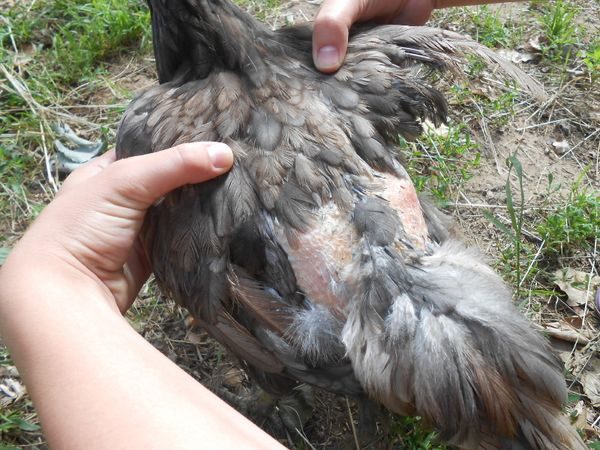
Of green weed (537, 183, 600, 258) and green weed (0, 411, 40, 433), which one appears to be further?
green weed (537, 183, 600, 258)

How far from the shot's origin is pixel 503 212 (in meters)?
→ 2.60

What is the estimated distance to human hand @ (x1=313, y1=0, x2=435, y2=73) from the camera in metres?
1.82

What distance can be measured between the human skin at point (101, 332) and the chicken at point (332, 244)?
0.14 m

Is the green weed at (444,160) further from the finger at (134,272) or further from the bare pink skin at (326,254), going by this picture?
the finger at (134,272)

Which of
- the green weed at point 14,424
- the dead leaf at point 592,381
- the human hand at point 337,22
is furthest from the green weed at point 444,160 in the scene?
the green weed at point 14,424

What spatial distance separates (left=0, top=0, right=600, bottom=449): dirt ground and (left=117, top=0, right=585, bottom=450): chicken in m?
0.52

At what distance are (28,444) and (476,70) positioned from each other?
2670mm

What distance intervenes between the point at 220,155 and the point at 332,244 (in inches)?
15.7

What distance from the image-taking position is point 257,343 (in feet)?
5.32

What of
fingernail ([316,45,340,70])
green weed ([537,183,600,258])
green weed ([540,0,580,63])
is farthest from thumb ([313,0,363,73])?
green weed ([540,0,580,63])

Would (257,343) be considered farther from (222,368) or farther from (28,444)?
(28,444)

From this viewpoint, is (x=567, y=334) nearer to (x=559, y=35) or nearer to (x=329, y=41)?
(x=329, y=41)

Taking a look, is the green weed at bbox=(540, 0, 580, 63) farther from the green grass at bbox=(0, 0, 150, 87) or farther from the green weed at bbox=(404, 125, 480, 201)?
the green grass at bbox=(0, 0, 150, 87)

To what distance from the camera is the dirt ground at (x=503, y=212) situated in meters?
2.09
